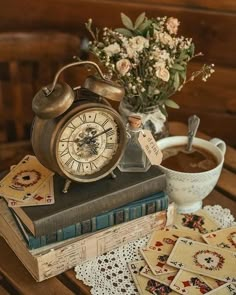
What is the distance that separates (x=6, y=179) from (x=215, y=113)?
1.03 meters

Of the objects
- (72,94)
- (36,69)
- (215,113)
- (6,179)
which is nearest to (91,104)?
(72,94)

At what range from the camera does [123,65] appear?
1.27 m

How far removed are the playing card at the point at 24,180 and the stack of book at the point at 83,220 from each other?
0.11ft

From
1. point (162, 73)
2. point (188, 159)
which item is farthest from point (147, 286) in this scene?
point (162, 73)

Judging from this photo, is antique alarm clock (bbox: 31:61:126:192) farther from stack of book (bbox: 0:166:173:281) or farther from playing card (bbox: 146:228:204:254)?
playing card (bbox: 146:228:204:254)

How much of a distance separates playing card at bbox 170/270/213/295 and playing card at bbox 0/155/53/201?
346mm

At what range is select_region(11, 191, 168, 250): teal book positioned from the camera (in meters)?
1.15

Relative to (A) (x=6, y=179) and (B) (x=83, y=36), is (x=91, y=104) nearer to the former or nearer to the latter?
(A) (x=6, y=179)

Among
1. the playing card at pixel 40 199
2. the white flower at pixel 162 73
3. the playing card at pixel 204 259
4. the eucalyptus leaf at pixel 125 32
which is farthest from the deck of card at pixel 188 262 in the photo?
the eucalyptus leaf at pixel 125 32

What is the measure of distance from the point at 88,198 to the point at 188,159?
0.31 metres

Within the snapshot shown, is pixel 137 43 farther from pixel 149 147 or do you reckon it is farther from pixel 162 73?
pixel 149 147

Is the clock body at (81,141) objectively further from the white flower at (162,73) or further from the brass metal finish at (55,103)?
the white flower at (162,73)

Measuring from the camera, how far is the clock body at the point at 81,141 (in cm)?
112

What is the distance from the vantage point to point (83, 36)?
6.33 feet
